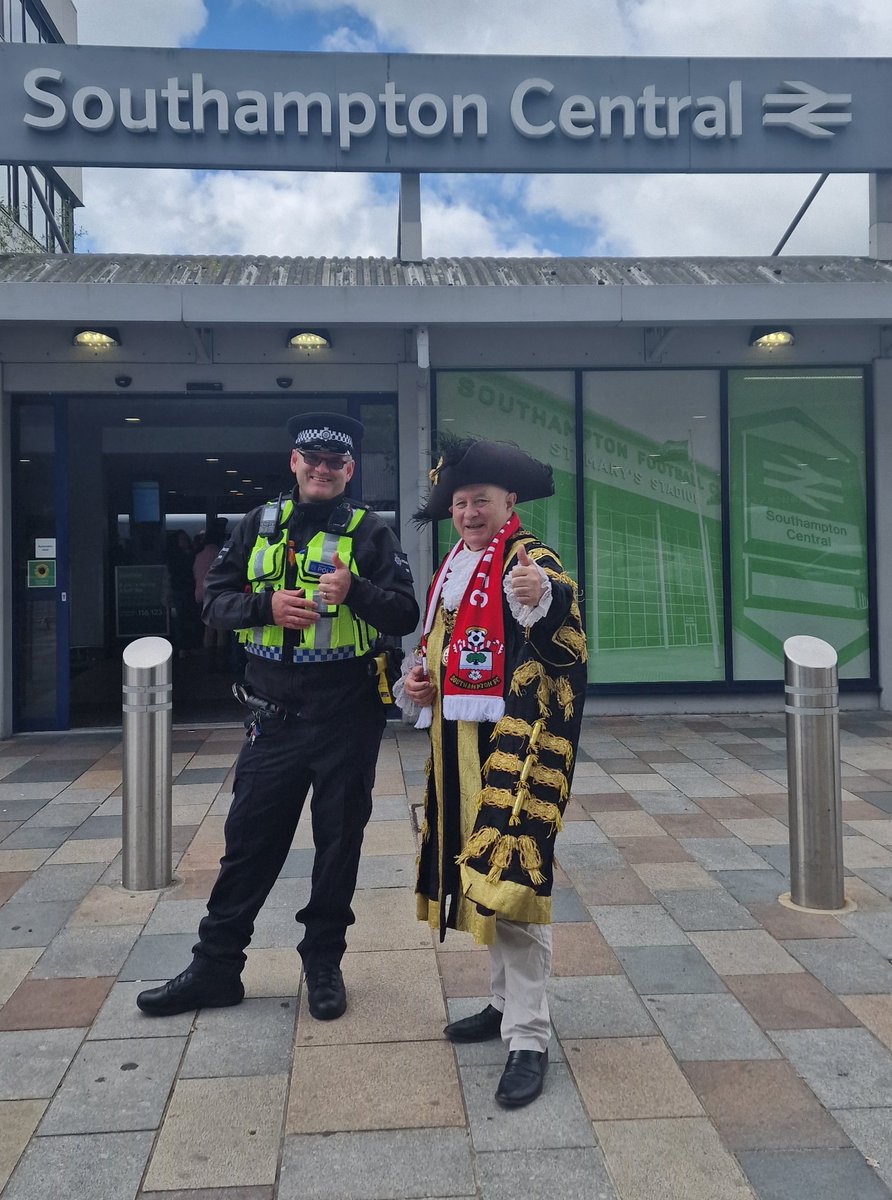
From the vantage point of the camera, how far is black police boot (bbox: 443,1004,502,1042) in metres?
3.04

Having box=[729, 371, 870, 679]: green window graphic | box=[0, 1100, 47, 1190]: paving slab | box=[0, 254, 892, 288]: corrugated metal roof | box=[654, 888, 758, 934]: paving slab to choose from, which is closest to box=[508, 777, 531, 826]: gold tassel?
box=[0, 1100, 47, 1190]: paving slab

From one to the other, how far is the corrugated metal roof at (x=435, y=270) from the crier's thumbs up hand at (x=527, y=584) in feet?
20.2

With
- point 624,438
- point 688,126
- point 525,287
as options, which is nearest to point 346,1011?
point 525,287

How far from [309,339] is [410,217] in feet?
6.06

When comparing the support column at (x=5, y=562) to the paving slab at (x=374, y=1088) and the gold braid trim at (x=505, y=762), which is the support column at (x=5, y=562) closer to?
the paving slab at (x=374, y=1088)

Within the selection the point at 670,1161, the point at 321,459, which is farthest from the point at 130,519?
A: the point at 670,1161

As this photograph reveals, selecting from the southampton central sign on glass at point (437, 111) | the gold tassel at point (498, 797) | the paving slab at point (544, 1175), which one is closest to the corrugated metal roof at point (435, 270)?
the southampton central sign on glass at point (437, 111)

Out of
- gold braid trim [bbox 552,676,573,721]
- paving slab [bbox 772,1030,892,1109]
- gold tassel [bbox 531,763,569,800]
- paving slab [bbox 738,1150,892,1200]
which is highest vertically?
gold braid trim [bbox 552,676,573,721]

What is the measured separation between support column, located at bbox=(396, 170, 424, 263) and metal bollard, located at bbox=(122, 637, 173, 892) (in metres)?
5.97

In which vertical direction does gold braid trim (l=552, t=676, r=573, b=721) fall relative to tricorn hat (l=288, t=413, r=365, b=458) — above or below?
below

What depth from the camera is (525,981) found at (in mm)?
2793

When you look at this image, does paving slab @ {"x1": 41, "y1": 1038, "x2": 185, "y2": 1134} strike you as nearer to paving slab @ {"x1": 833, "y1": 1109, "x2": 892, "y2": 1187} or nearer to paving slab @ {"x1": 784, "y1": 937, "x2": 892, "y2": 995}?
paving slab @ {"x1": 833, "y1": 1109, "x2": 892, "y2": 1187}

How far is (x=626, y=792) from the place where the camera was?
20.5 ft

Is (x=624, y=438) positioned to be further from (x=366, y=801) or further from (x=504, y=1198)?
(x=504, y=1198)
